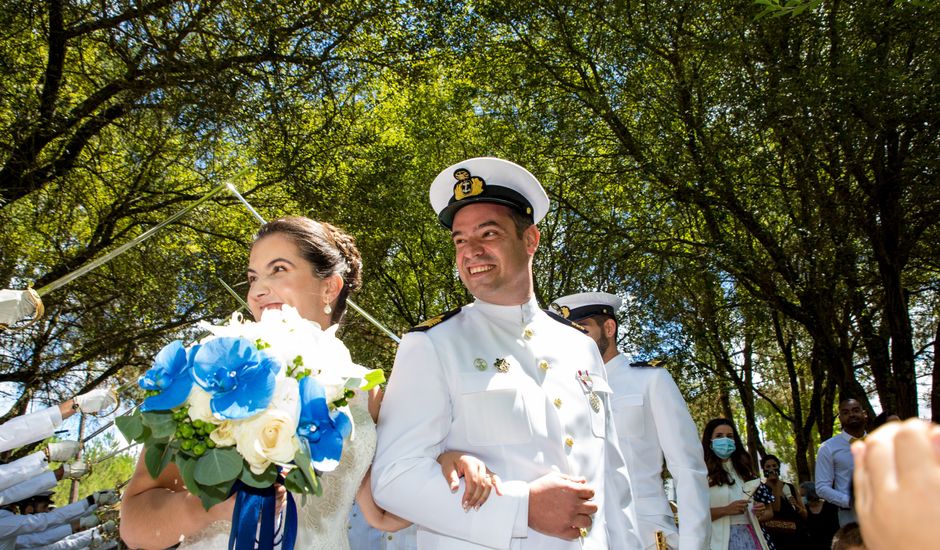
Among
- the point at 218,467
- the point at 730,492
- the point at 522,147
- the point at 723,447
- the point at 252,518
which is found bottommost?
the point at 252,518

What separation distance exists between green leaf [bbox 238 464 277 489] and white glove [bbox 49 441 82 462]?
19.2ft

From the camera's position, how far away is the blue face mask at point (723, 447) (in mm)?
7844

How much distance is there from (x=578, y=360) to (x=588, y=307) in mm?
2842

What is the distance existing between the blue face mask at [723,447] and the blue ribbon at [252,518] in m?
6.45

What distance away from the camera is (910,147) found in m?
10.4

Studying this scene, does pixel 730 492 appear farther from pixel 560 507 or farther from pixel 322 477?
pixel 322 477

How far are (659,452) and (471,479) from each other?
3048 millimetres

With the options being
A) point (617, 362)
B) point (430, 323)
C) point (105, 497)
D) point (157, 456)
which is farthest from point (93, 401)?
point (157, 456)

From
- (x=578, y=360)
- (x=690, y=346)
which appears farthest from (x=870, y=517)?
(x=690, y=346)

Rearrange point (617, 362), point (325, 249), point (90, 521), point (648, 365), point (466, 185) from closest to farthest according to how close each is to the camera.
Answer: point (325, 249) → point (466, 185) → point (648, 365) → point (617, 362) → point (90, 521)

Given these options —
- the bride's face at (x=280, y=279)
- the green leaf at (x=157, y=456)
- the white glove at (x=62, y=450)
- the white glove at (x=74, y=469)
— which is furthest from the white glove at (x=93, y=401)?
the green leaf at (x=157, y=456)

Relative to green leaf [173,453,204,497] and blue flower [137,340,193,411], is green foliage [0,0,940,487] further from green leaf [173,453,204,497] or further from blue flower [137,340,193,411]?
green leaf [173,453,204,497]

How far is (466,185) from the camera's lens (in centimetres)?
336

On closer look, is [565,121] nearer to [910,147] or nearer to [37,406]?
[910,147]
